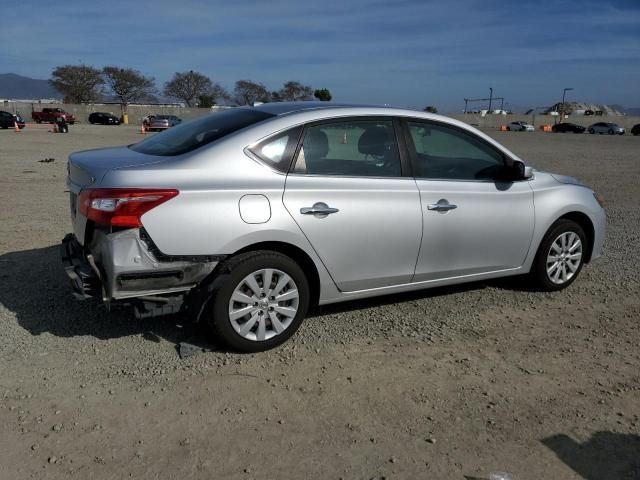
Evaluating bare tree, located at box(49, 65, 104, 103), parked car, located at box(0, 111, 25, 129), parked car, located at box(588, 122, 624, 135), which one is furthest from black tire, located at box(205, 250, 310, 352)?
bare tree, located at box(49, 65, 104, 103)

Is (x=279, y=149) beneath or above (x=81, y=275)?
above

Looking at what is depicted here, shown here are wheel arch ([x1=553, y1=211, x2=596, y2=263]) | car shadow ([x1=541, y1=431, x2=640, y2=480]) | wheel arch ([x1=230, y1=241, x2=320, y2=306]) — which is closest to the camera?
car shadow ([x1=541, y1=431, x2=640, y2=480])

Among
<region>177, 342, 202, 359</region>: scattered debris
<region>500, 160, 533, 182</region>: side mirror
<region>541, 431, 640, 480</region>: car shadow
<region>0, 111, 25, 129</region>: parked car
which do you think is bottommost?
<region>541, 431, 640, 480</region>: car shadow

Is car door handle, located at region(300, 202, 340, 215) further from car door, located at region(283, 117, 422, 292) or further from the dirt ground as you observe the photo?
the dirt ground

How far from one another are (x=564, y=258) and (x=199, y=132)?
3.48m

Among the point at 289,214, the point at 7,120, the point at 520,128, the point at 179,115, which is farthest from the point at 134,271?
the point at 179,115

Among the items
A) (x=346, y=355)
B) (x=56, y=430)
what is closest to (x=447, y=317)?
(x=346, y=355)

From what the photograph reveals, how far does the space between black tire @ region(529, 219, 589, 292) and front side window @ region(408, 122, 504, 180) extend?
823mm

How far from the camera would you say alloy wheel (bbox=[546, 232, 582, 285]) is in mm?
5195

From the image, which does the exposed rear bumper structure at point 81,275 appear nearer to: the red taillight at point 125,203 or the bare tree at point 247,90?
the red taillight at point 125,203

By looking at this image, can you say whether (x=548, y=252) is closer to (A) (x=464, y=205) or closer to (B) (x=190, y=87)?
(A) (x=464, y=205)

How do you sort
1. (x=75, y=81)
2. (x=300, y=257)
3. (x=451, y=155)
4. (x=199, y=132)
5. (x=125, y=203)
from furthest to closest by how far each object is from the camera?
(x=75, y=81) → (x=451, y=155) → (x=199, y=132) → (x=300, y=257) → (x=125, y=203)

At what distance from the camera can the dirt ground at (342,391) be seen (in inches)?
111

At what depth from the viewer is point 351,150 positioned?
13.9 ft
